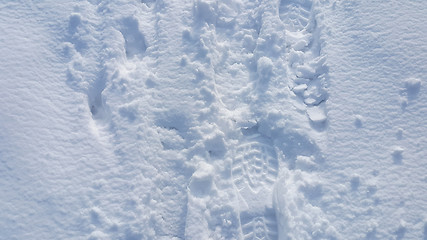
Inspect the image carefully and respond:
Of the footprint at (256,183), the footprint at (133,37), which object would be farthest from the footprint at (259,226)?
the footprint at (133,37)

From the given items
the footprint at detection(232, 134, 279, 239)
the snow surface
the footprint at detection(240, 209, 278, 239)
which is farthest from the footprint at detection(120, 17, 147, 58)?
the footprint at detection(240, 209, 278, 239)

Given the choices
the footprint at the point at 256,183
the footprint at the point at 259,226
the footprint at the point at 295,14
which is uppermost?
the footprint at the point at 295,14

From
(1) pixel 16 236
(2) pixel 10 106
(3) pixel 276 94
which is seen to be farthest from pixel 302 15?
(1) pixel 16 236

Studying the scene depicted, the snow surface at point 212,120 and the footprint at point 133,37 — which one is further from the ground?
the footprint at point 133,37

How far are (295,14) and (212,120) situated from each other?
97 cm

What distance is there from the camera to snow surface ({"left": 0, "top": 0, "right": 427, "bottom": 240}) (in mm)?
1895

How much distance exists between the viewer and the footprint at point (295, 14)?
2500 mm

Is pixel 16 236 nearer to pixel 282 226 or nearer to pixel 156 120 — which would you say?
pixel 156 120

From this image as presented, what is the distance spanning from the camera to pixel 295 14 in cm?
253

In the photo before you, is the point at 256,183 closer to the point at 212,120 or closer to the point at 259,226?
the point at 259,226

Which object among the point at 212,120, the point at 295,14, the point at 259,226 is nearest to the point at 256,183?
the point at 259,226

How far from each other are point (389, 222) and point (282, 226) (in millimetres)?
524

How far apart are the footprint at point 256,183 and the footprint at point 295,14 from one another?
32.6 inches

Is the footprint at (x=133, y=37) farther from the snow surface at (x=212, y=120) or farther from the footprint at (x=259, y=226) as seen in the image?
the footprint at (x=259, y=226)
